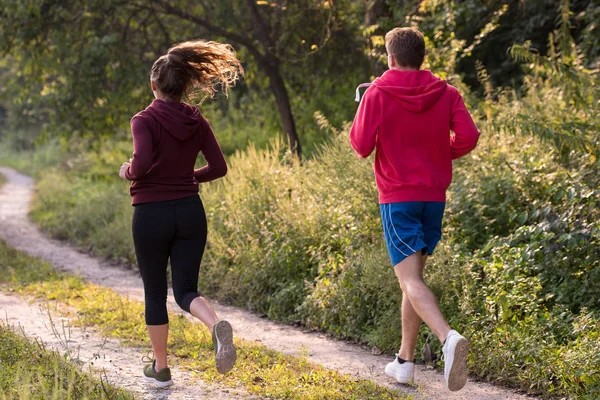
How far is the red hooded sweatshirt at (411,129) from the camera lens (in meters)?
4.38

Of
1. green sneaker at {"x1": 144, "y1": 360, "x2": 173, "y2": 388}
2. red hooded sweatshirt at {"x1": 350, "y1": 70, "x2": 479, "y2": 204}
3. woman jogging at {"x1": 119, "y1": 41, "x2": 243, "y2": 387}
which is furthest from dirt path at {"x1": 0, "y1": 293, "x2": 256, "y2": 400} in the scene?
red hooded sweatshirt at {"x1": 350, "y1": 70, "x2": 479, "y2": 204}

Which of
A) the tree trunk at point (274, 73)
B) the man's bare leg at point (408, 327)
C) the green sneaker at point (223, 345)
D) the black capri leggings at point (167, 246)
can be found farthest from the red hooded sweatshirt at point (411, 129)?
the tree trunk at point (274, 73)

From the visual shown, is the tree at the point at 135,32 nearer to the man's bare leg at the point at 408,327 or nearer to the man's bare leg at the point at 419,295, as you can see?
the man's bare leg at the point at 408,327

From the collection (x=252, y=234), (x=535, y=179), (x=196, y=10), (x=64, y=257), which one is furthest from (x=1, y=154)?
(x=535, y=179)

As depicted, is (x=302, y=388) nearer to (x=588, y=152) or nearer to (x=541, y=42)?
(x=588, y=152)

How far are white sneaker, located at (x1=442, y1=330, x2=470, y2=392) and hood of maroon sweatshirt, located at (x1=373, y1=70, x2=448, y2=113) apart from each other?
129 cm

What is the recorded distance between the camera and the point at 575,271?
5.80 meters

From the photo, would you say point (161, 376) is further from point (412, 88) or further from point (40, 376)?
point (412, 88)

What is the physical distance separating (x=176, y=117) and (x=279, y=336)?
280 cm

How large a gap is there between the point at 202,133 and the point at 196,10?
10340mm

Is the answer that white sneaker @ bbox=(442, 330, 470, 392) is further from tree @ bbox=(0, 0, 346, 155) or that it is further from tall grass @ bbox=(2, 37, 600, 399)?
tree @ bbox=(0, 0, 346, 155)

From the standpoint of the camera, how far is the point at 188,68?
181 inches

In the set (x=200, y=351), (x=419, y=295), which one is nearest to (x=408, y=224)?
(x=419, y=295)

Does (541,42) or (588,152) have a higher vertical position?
(541,42)
